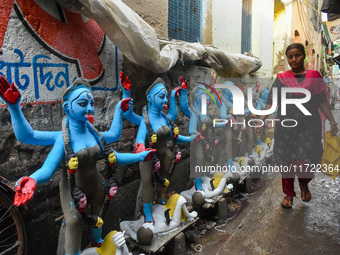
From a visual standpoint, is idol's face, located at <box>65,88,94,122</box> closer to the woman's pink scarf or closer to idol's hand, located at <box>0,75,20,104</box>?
idol's hand, located at <box>0,75,20,104</box>

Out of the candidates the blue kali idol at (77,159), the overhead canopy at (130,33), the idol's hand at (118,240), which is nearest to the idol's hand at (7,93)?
the blue kali idol at (77,159)

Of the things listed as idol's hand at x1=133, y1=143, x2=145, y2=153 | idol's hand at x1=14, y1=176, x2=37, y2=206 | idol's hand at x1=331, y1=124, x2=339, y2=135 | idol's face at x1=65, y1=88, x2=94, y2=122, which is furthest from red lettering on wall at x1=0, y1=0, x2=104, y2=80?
idol's hand at x1=331, y1=124, x2=339, y2=135

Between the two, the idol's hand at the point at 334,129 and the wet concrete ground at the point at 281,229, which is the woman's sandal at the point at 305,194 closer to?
the wet concrete ground at the point at 281,229

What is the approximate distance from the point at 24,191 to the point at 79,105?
2.26 ft

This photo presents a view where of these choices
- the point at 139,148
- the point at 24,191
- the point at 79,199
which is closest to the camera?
the point at 24,191

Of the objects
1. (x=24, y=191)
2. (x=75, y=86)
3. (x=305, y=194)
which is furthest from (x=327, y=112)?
(x=24, y=191)

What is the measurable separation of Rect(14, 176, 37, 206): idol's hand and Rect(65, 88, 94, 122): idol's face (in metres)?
0.56

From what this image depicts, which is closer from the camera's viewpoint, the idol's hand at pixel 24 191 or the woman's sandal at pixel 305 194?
the idol's hand at pixel 24 191

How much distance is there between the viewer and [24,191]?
1.59m

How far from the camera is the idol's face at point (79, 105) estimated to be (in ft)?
6.44

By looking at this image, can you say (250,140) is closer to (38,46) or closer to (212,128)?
(212,128)

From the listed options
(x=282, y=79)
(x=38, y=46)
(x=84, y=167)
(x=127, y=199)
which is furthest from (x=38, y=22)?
(x=282, y=79)

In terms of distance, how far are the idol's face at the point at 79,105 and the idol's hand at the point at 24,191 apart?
56 centimetres

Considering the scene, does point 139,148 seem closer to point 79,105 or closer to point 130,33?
point 79,105
